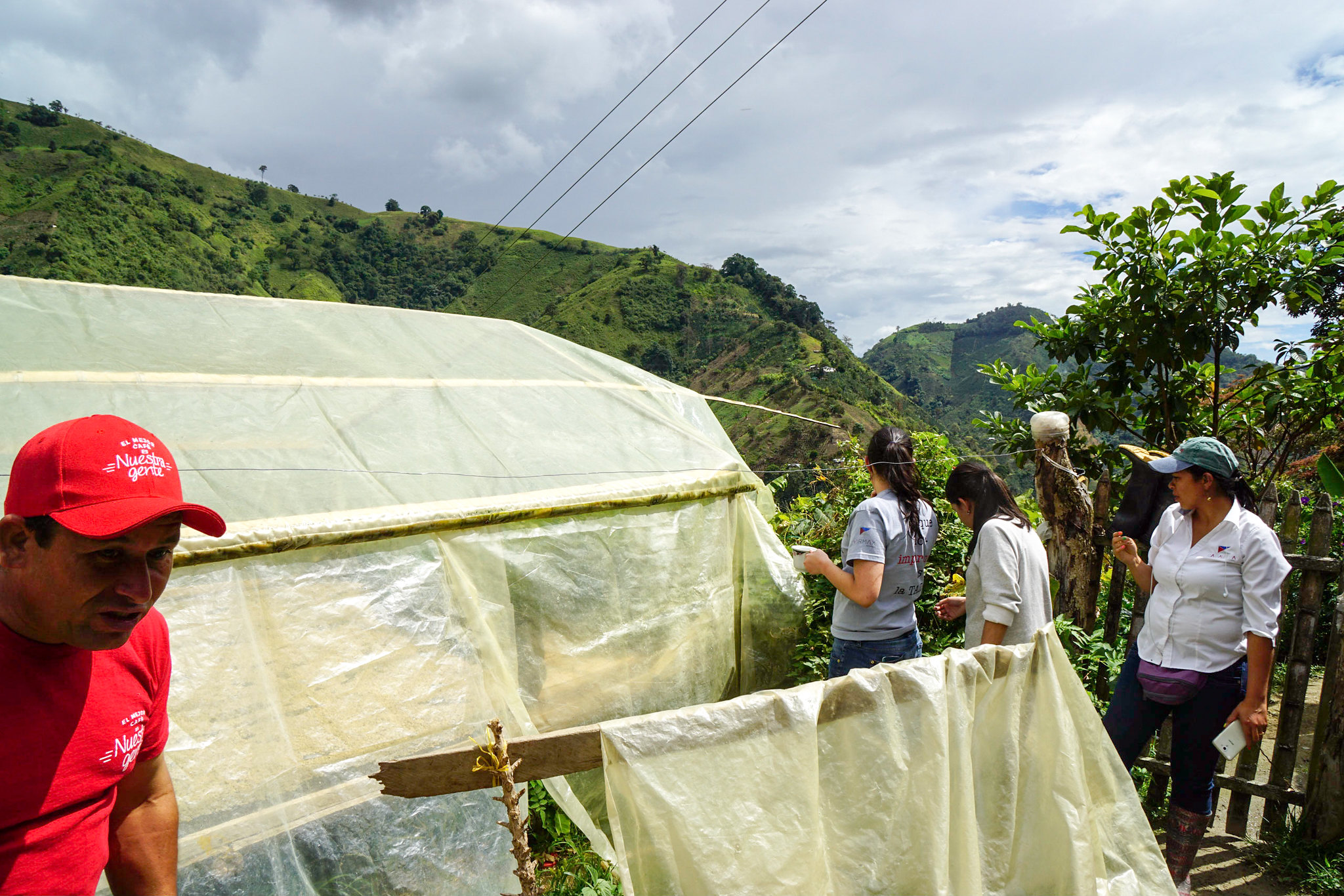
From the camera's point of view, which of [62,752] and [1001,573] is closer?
[62,752]

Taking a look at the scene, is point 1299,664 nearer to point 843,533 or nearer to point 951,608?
point 951,608

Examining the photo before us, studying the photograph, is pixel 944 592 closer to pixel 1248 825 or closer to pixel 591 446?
pixel 1248 825

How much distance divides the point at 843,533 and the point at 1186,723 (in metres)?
2.28

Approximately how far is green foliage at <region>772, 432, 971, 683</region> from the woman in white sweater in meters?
1.03

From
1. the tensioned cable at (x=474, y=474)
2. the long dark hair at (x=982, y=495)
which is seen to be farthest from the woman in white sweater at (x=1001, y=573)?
the tensioned cable at (x=474, y=474)

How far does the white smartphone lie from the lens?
265 centimetres

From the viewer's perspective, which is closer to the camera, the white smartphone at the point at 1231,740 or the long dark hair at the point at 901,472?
the white smartphone at the point at 1231,740

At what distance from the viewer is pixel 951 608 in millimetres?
3455

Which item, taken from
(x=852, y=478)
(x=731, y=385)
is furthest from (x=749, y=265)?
(x=852, y=478)

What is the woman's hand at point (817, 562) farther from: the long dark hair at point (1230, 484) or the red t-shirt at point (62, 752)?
the red t-shirt at point (62, 752)

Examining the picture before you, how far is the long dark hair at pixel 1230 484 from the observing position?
2742 millimetres

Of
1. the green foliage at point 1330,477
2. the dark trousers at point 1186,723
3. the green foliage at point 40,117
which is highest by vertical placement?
the green foliage at point 40,117

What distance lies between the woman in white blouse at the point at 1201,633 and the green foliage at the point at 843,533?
1056 mm

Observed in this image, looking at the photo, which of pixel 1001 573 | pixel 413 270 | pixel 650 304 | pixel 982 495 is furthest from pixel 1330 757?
pixel 413 270
